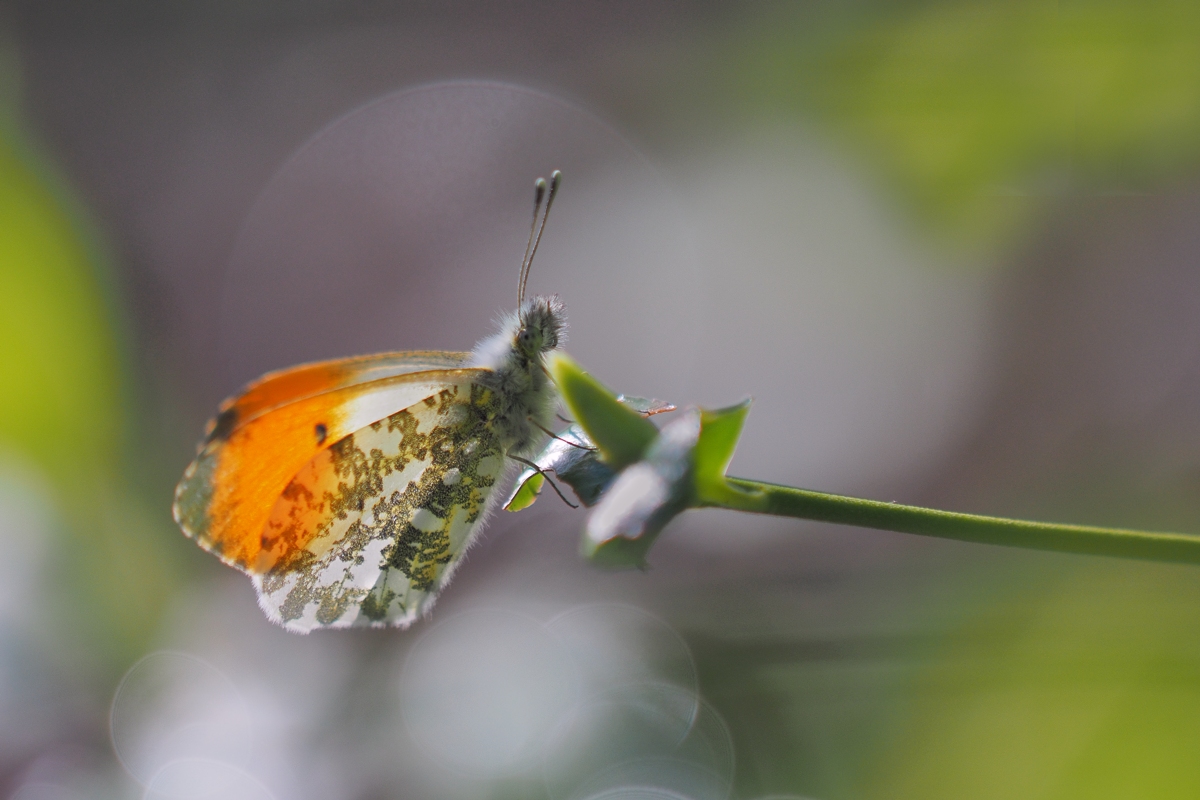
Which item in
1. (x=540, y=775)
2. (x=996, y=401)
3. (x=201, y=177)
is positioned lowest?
(x=540, y=775)

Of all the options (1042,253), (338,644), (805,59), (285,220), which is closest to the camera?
(805,59)

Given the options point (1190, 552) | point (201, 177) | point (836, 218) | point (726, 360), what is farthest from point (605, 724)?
point (201, 177)

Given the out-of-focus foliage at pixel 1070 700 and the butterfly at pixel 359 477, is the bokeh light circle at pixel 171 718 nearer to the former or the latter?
the butterfly at pixel 359 477

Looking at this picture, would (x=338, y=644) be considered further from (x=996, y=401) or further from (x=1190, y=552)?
(x=996, y=401)

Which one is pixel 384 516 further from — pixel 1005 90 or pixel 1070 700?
pixel 1005 90

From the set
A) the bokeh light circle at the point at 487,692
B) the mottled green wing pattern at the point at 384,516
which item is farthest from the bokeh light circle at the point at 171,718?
the mottled green wing pattern at the point at 384,516

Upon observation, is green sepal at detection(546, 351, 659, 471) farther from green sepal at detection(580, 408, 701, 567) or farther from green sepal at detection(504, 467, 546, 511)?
green sepal at detection(504, 467, 546, 511)

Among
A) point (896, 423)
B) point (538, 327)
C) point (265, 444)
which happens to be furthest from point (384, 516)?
point (896, 423)
